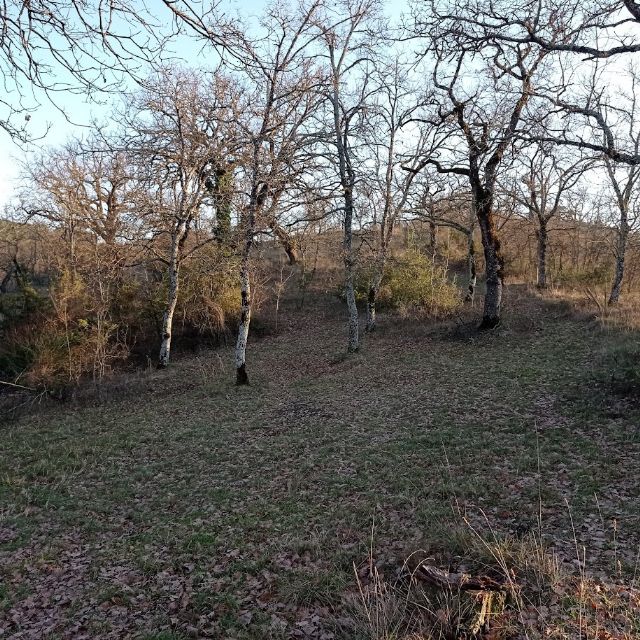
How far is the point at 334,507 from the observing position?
6574mm

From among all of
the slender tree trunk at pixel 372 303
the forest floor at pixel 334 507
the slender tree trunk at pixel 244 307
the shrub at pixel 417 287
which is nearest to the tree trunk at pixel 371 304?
the slender tree trunk at pixel 372 303

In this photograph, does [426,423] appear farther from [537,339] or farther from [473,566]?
[537,339]

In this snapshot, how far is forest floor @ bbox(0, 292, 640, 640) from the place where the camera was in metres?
4.29

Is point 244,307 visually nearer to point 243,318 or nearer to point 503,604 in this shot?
point 243,318

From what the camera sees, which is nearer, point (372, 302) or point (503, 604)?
point (503, 604)

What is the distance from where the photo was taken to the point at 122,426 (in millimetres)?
12047

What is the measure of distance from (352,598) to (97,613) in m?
2.63

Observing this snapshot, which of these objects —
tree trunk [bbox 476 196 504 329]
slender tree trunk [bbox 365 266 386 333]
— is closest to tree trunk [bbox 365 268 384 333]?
slender tree trunk [bbox 365 266 386 333]

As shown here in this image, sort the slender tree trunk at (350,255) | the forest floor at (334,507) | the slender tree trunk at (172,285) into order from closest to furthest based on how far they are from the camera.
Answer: the forest floor at (334,507), the slender tree trunk at (350,255), the slender tree trunk at (172,285)

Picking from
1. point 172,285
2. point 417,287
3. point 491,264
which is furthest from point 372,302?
point 172,285

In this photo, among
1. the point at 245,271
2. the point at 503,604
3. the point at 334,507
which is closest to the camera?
the point at 503,604

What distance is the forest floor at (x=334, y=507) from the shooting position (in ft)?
14.1

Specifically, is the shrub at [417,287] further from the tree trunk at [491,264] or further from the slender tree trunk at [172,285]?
the slender tree trunk at [172,285]

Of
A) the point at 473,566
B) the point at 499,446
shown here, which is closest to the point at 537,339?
the point at 499,446
